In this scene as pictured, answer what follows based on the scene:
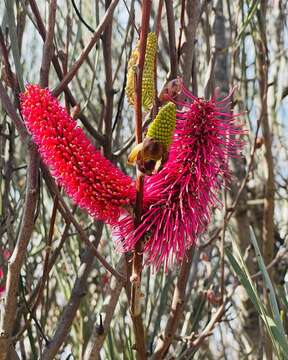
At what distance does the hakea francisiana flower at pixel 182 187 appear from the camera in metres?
0.80

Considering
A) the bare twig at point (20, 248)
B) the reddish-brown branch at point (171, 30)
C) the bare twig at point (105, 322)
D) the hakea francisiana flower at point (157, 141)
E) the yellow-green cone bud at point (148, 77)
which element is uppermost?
the reddish-brown branch at point (171, 30)

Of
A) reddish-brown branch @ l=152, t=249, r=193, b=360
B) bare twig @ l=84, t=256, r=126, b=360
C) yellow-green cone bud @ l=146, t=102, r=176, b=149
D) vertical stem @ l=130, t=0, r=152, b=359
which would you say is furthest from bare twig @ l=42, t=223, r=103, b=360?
yellow-green cone bud @ l=146, t=102, r=176, b=149

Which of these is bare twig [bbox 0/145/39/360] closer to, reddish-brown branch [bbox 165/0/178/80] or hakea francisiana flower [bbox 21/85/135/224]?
hakea francisiana flower [bbox 21/85/135/224]

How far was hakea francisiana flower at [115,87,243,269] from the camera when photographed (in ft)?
2.63

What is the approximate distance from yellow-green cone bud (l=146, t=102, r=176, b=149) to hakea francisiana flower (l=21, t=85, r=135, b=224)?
105 millimetres

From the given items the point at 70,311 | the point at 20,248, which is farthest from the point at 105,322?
the point at 20,248

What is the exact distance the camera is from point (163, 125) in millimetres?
695

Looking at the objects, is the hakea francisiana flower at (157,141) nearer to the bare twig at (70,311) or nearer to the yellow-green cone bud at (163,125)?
the yellow-green cone bud at (163,125)

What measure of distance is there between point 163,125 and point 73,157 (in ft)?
0.45

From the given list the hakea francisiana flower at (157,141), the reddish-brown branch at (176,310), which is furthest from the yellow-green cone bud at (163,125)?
the reddish-brown branch at (176,310)

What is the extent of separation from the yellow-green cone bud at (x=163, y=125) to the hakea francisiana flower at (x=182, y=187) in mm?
98

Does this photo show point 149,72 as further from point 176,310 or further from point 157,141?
point 176,310

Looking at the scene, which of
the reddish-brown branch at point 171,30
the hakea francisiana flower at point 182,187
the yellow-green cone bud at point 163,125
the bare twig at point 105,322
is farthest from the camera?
the bare twig at point 105,322

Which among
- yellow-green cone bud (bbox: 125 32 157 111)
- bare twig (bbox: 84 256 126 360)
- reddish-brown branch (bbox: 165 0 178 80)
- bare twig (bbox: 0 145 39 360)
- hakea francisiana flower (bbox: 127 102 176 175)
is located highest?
reddish-brown branch (bbox: 165 0 178 80)
